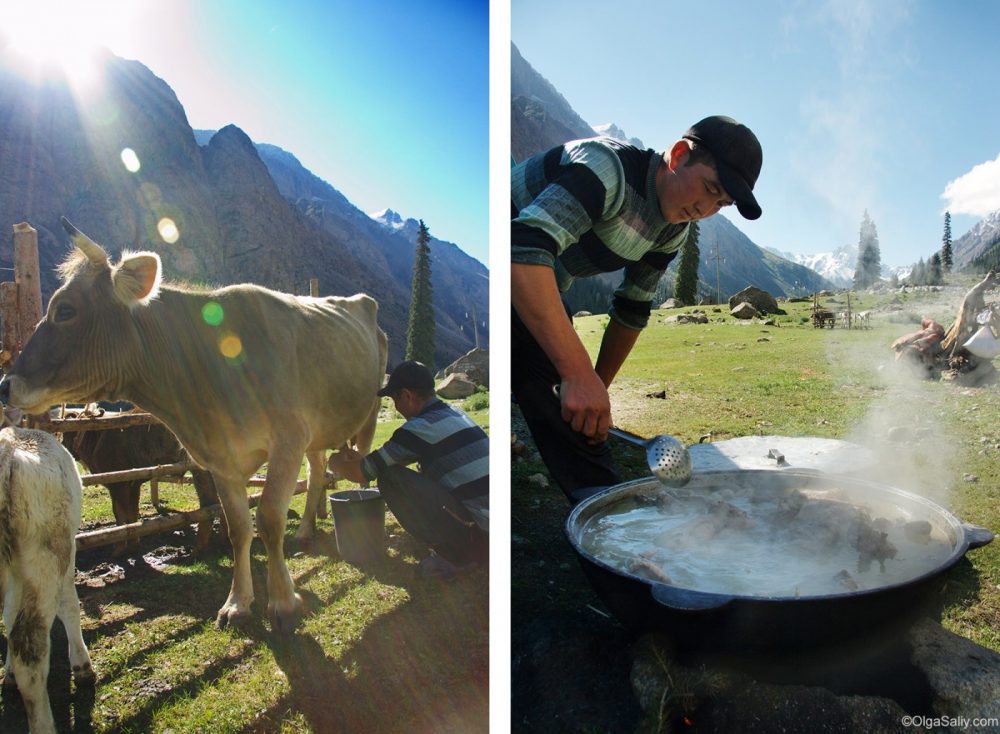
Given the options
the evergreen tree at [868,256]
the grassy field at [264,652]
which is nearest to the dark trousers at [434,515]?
the grassy field at [264,652]

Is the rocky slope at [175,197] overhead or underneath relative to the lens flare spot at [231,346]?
overhead

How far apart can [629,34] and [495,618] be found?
70.1 inches

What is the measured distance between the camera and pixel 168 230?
1.85 metres

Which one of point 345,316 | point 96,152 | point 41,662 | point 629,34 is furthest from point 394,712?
point 629,34

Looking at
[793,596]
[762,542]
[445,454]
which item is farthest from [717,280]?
[793,596]

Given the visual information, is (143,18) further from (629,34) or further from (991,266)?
(991,266)

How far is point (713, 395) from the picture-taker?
77.7 inches

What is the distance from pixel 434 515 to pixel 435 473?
146 millimetres

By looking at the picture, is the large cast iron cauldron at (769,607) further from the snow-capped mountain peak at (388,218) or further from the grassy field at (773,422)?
the snow-capped mountain peak at (388,218)

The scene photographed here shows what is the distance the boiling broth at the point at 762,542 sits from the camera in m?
1.23

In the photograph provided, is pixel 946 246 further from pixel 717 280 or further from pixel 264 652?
pixel 264 652

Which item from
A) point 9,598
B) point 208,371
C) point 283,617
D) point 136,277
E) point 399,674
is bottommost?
point 399,674

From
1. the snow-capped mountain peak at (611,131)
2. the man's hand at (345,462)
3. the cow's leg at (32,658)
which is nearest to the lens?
the cow's leg at (32,658)

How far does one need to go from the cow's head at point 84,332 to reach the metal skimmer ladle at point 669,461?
4.25 ft
